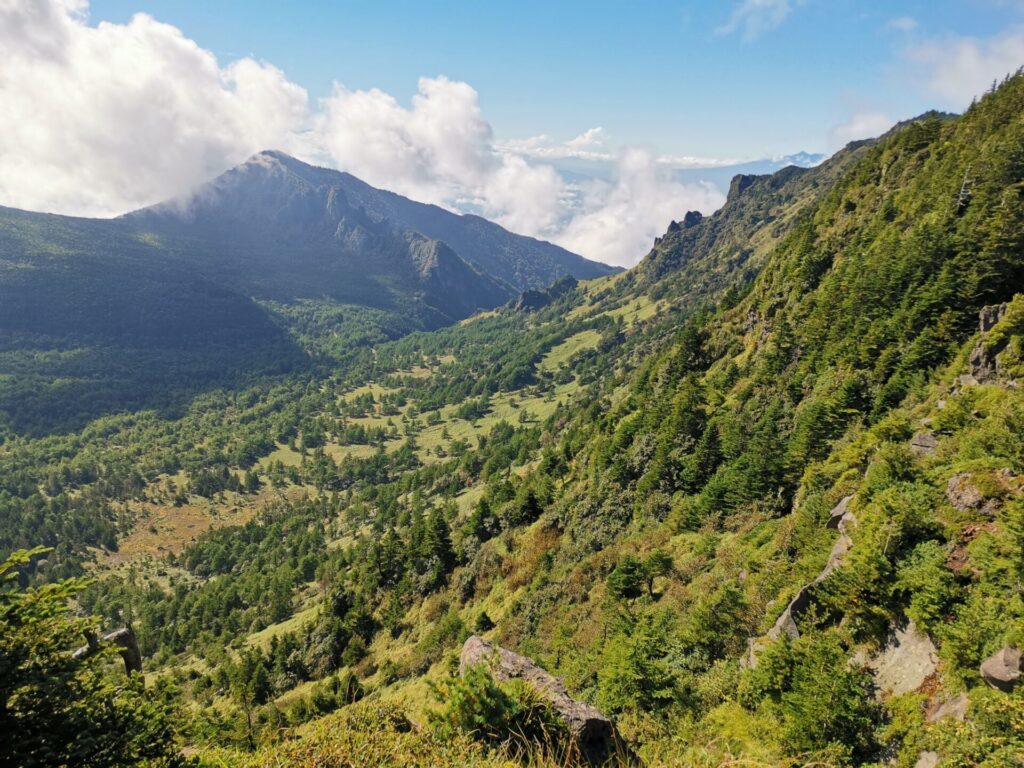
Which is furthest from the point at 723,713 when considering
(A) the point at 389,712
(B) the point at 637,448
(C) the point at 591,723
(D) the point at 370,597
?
(D) the point at 370,597

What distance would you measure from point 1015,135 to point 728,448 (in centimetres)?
6126

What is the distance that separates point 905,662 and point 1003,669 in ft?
16.3

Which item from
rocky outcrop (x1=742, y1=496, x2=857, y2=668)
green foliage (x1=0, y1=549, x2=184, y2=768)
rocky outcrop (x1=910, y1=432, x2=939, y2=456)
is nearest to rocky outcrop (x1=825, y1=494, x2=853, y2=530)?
rocky outcrop (x1=742, y1=496, x2=857, y2=668)

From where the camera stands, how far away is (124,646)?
49.6 ft

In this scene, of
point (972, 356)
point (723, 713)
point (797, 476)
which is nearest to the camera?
point (723, 713)

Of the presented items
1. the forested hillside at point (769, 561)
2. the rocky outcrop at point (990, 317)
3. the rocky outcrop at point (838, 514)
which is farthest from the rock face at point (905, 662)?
the rocky outcrop at point (990, 317)

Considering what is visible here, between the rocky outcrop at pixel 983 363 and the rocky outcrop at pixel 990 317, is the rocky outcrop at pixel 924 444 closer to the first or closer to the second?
the rocky outcrop at pixel 983 363

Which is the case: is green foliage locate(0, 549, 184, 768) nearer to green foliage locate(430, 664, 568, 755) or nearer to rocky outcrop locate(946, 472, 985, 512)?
green foliage locate(430, 664, 568, 755)

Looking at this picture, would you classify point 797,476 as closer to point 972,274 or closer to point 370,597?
point 972,274

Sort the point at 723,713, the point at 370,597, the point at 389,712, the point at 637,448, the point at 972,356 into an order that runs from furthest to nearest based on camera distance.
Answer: the point at 370,597
the point at 637,448
the point at 972,356
the point at 723,713
the point at 389,712

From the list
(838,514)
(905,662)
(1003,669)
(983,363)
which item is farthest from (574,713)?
(983,363)

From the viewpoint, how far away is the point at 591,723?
49.1 feet

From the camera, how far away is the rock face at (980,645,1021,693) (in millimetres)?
14586

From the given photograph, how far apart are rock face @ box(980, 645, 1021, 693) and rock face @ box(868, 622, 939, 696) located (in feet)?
10.7
